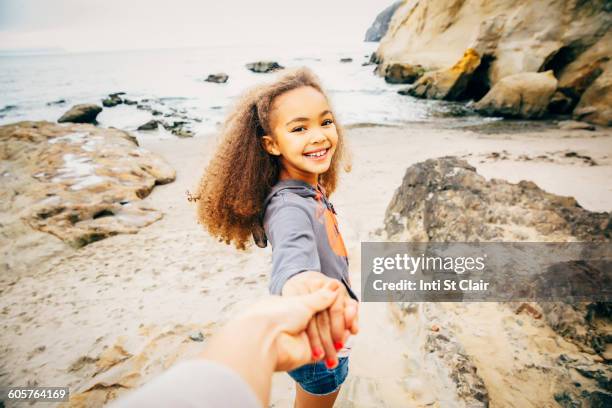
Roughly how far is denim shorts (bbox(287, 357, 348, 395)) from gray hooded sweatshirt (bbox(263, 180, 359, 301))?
Result: 0.37 metres

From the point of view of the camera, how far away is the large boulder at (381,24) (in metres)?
93.6

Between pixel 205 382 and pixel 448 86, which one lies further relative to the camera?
pixel 448 86

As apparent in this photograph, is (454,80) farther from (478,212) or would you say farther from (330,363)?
(330,363)

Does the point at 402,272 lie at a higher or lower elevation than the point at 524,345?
lower

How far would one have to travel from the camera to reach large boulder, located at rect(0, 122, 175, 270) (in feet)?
14.7

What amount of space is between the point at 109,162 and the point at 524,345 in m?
7.09

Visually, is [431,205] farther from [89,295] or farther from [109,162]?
[109,162]

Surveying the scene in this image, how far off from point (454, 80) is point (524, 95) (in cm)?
472

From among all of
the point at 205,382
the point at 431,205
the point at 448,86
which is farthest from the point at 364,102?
the point at 205,382

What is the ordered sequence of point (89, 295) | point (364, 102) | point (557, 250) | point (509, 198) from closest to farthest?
point (557, 250), point (509, 198), point (89, 295), point (364, 102)

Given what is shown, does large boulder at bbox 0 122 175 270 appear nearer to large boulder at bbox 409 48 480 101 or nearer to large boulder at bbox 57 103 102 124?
large boulder at bbox 57 103 102 124

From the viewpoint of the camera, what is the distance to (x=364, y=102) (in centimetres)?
1698
